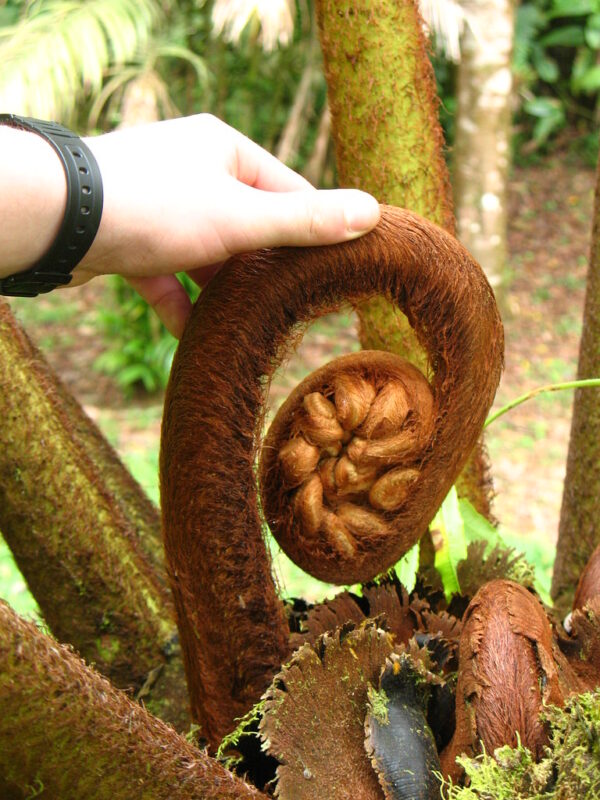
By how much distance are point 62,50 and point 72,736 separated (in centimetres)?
519

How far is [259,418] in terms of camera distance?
1.13 m

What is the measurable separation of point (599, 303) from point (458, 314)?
586 mm

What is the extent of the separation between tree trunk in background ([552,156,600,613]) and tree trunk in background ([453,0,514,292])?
3844mm

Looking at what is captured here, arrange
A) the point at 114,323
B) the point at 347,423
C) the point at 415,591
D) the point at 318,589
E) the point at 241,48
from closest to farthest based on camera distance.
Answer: the point at 347,423, the point at 415,591, the point at 318,589, the point at 114,323, the point at 241,48

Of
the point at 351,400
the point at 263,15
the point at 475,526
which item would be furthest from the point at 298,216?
the point at 263,15

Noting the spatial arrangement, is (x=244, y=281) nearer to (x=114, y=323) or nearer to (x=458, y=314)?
(x=458, y=314)

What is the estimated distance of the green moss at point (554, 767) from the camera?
35.9 inches

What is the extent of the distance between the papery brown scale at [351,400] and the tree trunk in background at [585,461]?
0.63 m

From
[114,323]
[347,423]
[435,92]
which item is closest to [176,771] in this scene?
[347,423]

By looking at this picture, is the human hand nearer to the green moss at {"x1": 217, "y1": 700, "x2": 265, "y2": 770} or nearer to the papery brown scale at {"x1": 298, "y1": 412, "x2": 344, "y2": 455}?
the papery brown scale at {"x1": 298, "y1": 412, "x2": 344, "y2": 455}

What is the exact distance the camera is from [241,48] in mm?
7465

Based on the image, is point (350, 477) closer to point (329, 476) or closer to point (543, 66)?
point (329, 476)

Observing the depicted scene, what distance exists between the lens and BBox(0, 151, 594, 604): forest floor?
4895 millimetres

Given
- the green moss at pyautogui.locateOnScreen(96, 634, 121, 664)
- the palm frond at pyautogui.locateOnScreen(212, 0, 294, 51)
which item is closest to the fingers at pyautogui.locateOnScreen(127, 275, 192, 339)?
the green moss at pyautogui.locateOnScreen(96, 634, 121, 664)
